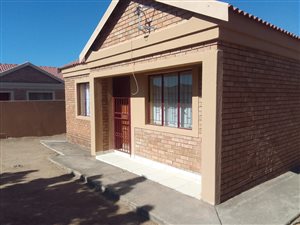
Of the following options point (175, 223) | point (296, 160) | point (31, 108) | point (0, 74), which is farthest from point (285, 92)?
point (0, 74)

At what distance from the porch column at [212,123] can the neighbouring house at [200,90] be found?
0.06 feet

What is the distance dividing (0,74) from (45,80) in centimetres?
368

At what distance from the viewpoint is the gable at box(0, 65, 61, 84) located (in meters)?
21.0

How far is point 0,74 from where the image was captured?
2017 centimetres

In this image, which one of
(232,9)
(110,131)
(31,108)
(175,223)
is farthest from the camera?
(31,108)

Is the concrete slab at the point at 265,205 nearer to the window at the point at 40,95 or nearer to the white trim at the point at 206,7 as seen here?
the white trim at the point at 206,7

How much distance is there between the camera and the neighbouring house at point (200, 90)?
4.93 meters

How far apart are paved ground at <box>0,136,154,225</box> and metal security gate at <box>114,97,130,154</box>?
6.83 feet

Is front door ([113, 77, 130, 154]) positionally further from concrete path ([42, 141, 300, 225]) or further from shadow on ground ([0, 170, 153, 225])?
shadow on ground ([0, 170, 153, 225])

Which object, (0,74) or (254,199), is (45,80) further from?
(254,199)

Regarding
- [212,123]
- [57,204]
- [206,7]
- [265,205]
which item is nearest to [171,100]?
[212,123]

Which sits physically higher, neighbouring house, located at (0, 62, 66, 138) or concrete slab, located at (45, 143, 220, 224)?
neighbouring house, located at (0, 62, 66, 138)

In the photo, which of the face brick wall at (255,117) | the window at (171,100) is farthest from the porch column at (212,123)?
the window at (171,100)

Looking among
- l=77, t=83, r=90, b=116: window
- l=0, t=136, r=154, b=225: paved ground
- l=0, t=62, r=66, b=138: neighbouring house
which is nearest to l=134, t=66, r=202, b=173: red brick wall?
l=0, t=136, r=154, b=225: paved ground
